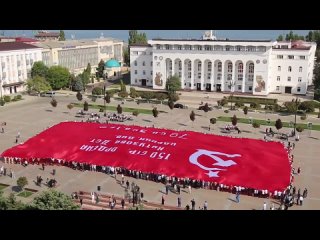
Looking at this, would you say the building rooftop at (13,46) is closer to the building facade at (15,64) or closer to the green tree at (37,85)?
the building facade at (15,64)

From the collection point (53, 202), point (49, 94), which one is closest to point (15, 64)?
point (49, 94)

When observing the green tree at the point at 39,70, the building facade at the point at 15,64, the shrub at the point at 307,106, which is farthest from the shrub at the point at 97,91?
the shrub at the point at 307,106

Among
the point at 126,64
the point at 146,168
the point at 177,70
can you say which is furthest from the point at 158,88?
the point at 146,168

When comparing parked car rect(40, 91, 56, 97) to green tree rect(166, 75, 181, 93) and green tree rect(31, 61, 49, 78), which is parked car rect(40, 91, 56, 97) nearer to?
green tree rect(31, 61, 49, 78)

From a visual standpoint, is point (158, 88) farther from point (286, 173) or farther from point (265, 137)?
point (286, 173)

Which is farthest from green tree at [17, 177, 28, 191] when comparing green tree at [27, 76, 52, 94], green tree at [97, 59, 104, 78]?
green tree at [97, 59, 104, 78]
